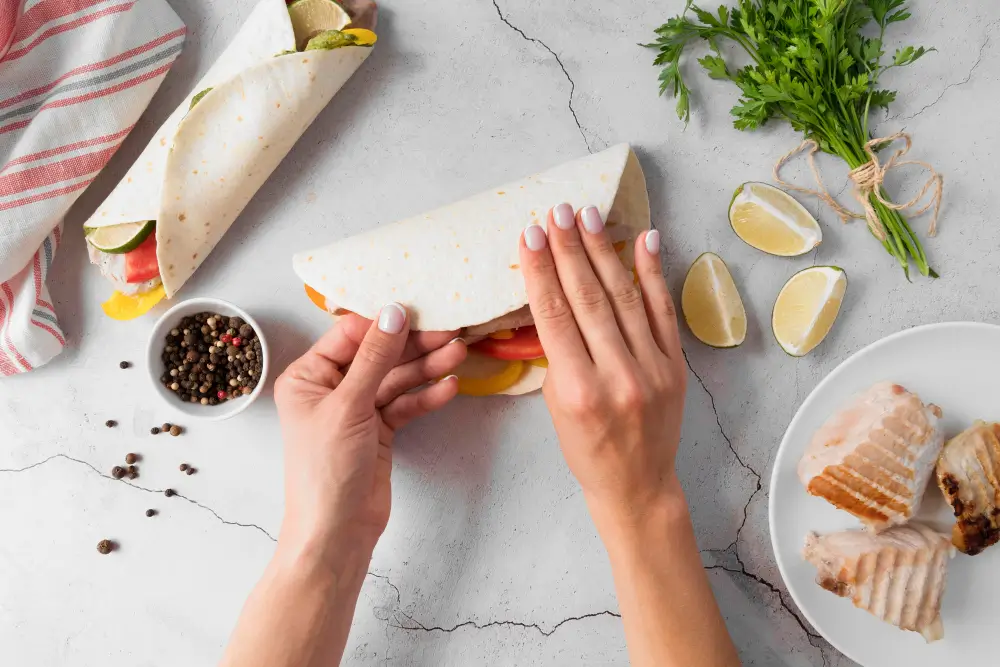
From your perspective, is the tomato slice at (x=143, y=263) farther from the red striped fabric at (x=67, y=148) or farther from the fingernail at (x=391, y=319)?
the fingernail at (x=391, y=319)

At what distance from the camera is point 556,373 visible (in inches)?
65.4

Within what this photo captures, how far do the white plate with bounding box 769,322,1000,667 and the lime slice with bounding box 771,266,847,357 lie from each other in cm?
14

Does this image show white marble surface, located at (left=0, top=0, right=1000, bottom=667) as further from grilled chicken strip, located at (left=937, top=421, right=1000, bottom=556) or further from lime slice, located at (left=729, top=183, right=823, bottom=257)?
grilled chicken strip, located at (left=937, top=421, right=1000, bottom=556)

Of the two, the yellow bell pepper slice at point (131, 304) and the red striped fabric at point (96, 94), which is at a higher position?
the red striped fabric at point (96, 94)

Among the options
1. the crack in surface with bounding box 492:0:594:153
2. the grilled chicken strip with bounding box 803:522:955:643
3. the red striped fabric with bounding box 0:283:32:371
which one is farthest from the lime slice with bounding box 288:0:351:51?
the grilled chicken strip with bounding box 803:522:955:643

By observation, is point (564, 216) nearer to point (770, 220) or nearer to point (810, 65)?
point (770, 220)

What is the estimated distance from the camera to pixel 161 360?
74.4 inches

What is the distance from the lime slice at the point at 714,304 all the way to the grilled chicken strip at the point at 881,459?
1.21ft

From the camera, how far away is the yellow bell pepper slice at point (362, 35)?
6.15 ft

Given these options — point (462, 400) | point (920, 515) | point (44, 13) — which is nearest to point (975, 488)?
point (920, 515)

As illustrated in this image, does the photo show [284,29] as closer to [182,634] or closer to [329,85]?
[329,85]

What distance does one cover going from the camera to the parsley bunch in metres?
1.75

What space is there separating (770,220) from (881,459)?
698mm

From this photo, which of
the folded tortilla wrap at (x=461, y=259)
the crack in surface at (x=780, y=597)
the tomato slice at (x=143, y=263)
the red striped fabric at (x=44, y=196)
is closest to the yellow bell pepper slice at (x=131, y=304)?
the tomato slice at (x=143, y=263)
